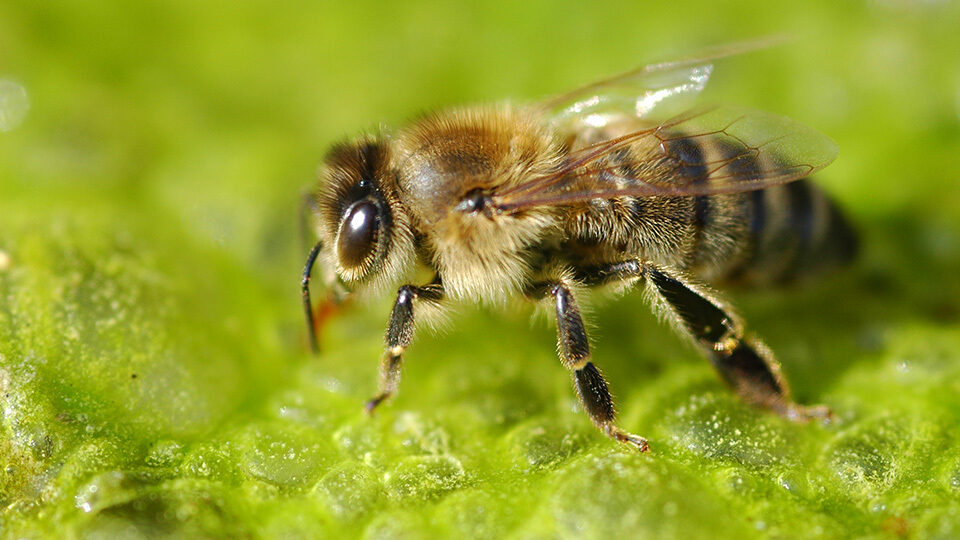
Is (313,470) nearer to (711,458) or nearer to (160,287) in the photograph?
(160,287)

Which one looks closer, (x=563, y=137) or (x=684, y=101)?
(x=563, y=137)

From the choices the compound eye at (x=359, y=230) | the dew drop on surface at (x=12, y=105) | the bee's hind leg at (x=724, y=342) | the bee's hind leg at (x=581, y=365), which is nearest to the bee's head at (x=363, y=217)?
the compound eye at (x=359, y=230)

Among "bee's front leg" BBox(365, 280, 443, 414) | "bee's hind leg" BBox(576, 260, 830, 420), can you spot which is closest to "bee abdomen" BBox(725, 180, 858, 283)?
"bee's hind leg" BBox(576, 260, 830, 420)

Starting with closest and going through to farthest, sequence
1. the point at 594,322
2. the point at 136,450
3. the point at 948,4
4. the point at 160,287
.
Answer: the point at 136,450 < the point at 160,287 < the point at 594,322 < the point at 948,4

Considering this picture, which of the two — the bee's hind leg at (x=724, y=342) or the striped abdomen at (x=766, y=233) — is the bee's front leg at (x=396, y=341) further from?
the striped abdomen at (x=766, y=233)

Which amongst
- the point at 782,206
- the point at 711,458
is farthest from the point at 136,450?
the point at 782,206

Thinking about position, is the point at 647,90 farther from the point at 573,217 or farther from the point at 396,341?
the point at 396,341

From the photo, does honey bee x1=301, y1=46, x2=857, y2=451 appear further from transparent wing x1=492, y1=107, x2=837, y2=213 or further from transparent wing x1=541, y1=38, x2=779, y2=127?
transparent wing x1=541, y1=38, x2=779, y2=127
